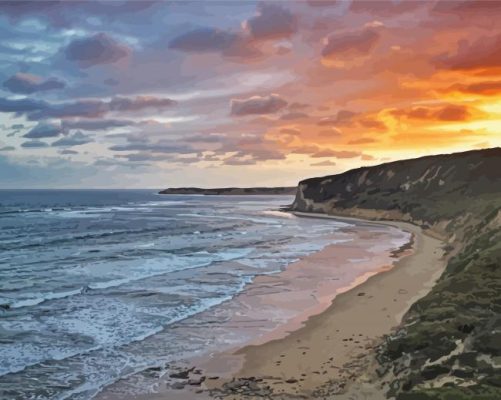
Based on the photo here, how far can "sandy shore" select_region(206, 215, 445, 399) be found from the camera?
10.8m

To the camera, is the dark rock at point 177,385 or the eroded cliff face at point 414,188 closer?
the dark rock at point 177,385

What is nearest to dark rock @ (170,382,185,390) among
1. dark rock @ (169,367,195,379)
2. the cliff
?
dark rock @ (169,367,195,379)

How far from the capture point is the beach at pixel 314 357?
35.0 feet

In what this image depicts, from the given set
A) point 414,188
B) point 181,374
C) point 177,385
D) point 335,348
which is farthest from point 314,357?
point 414,188

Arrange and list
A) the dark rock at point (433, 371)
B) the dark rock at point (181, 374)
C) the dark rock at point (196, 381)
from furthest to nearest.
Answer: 1. the dark rock at point (181, 374)
2. the dark rock at point (196, 381)
3. the dark rock at point (433, 371)

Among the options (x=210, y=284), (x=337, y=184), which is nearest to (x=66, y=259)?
(x=210, y=284)

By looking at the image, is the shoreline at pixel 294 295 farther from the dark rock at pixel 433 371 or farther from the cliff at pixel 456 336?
the dark rock at pixel 433 371

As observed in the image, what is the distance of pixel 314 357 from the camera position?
12.9 metres

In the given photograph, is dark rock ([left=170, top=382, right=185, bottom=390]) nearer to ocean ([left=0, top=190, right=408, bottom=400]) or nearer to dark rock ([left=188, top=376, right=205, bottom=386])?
dark rock ([left=188, top=376, right=205, bottom=386])

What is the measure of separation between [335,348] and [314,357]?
3.00ft

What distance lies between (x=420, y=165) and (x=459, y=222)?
46582 millimetres

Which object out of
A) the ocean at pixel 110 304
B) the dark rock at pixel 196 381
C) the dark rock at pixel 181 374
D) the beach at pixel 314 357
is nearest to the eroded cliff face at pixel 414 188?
the ocean at pixel 110 304

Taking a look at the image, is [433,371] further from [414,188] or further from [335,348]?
[414,188]

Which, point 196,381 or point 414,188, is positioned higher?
point 414,188
